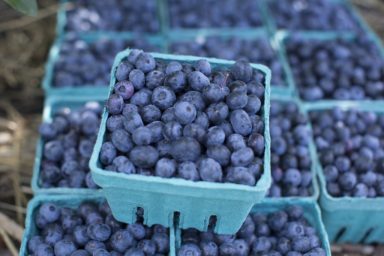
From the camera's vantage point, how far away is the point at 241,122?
1566 mm

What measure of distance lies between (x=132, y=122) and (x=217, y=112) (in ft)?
0.94

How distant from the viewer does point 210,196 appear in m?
1.47

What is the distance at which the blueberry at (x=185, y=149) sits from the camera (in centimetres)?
148

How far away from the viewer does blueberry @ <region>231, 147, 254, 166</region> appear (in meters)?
1.50

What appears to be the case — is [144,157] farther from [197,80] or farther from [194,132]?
[197,80]

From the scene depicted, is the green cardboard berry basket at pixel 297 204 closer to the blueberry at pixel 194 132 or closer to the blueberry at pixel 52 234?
the blueberry at pixel 194 132

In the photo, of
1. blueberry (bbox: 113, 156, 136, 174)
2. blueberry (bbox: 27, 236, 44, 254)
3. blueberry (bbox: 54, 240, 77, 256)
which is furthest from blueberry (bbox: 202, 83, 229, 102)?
blueberry (bbox: 27, 236, 44, 254)

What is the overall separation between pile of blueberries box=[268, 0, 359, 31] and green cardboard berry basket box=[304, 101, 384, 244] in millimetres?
1323

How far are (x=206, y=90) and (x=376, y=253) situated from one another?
1.40 metres

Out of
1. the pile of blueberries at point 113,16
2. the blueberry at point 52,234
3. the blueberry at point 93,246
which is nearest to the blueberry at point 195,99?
the blueberry at point 93,246

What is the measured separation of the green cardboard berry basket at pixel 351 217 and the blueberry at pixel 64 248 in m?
1.11

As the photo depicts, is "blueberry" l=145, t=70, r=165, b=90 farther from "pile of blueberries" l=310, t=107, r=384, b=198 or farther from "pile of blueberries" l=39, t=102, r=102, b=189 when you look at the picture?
"pile of blueberries" l=310, t=107, r=384, b=198

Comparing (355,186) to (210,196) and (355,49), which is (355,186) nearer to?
(210,196)

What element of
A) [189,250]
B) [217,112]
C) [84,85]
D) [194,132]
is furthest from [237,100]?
[84,85]
